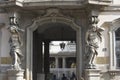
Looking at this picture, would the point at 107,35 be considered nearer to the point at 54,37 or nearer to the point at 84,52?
the point at 84,52

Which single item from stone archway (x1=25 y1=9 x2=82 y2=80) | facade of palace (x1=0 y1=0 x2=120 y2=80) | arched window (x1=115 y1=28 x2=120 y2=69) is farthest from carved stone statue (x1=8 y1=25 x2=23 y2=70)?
arched window (x1=115 y1=28 x2=120 y2=69)

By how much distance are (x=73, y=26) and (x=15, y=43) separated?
2.61m

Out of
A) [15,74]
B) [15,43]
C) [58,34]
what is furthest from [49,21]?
[58,34]

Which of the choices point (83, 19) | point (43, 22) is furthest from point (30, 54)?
point (83, 19)

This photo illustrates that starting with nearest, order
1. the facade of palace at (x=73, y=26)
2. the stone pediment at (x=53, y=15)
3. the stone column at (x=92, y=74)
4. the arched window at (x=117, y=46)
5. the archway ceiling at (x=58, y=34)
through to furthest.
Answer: the stone column at (x=92, y=74) → the facade of palace at (x=73, y=26) → the stone pediment at (x=53, y=15) → the arched window at (x=117, y=46) → the archway ceiling at (x=58, y=34)

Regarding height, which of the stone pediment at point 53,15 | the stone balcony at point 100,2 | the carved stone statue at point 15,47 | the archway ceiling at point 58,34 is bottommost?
the carved stone statue at point 15,47

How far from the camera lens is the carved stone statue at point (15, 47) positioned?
760 inches

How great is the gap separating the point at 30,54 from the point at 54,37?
22.0ft

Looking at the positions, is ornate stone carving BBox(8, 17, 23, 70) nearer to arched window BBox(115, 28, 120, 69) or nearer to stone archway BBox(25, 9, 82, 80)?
stone archway BBox(25, 9, 82, 80)

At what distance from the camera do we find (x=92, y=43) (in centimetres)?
1933

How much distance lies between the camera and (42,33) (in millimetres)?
24625

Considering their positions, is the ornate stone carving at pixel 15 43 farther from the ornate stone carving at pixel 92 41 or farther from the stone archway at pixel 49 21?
the ornate stone carving at pixel 92 41

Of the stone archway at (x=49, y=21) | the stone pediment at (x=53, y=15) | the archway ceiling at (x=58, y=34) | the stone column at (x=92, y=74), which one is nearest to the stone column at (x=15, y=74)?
the stone archway at (x=49, y=21)

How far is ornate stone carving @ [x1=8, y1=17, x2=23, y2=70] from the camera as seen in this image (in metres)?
19.3
